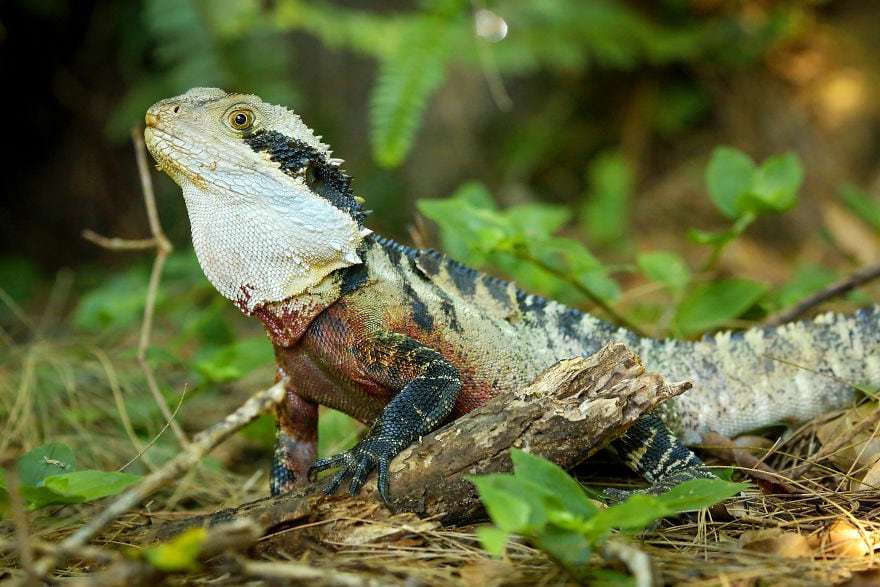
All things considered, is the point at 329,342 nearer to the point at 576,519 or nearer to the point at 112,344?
the point at 576,519

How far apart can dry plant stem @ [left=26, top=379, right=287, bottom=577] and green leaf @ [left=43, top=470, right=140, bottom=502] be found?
0.24 m

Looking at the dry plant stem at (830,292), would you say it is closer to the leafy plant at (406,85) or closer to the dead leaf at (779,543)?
the dead leaf at (779,543)

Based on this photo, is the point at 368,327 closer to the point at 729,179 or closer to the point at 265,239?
the point at 265,239

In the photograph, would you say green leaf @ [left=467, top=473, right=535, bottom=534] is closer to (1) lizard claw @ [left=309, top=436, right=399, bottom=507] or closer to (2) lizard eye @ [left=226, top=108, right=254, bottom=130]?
(1) lizard claw @ [left=309, top=436, right=399, bottom=507]

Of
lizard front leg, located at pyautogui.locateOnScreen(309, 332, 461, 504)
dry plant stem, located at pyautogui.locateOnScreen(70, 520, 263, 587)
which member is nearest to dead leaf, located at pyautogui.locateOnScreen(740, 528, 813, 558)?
lizard front leg, located at pyautogui.locateOnScreen(309, 332, 461, 504)

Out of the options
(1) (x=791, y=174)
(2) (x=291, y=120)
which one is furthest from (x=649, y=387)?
(1) (x=791, y=174)

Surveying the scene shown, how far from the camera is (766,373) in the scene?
204 inches

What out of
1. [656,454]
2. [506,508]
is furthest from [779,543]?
[506,508]

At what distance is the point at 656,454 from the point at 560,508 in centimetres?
152

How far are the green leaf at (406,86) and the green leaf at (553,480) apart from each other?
15.5 feet

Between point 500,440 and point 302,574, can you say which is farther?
point 500,440

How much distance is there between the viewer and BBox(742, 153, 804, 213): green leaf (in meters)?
5.91

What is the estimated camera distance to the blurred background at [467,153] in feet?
20.5

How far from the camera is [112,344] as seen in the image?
7.73 metres
